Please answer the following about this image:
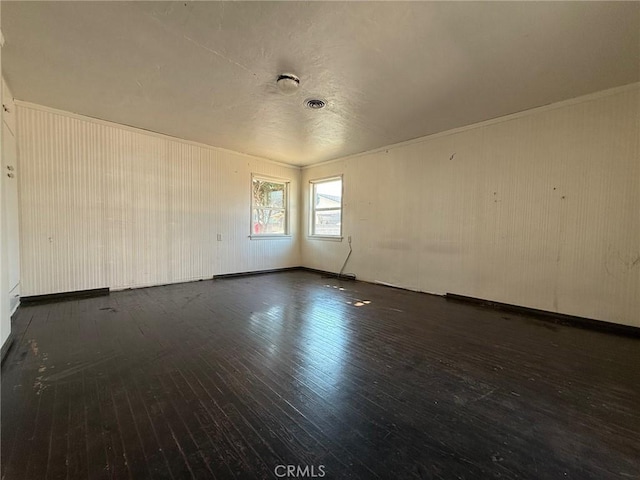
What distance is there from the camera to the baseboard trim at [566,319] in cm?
319

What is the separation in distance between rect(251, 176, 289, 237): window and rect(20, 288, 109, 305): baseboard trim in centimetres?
304

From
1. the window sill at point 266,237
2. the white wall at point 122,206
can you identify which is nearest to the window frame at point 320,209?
the window sill at point 266,237

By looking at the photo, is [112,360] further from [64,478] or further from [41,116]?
[41,116]

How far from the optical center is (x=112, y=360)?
7.84 ft

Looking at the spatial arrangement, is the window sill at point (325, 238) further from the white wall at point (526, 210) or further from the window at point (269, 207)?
the white wall at point (526, 210)

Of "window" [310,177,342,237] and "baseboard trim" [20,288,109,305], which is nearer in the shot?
"baseboard trim" [20,288,109,305]

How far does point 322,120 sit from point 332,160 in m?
2.49

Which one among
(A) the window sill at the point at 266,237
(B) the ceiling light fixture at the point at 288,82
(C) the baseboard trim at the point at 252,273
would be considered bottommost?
(C) the baseboard trim at the point at 252,273

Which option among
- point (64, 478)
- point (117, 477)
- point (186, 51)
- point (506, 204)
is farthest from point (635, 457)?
point (186, 51)

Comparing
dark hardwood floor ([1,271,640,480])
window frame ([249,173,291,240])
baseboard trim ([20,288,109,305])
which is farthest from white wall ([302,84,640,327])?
baseboard trim ([20,288,109,305])

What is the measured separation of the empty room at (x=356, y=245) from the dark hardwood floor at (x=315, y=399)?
17mm

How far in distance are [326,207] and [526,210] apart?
4199 millimetres

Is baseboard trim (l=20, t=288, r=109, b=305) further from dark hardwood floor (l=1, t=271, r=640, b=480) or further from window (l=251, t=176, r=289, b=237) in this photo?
window (l=251, t=176, r=289, b=237)

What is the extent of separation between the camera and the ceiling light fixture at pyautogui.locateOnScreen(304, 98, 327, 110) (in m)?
3.54
